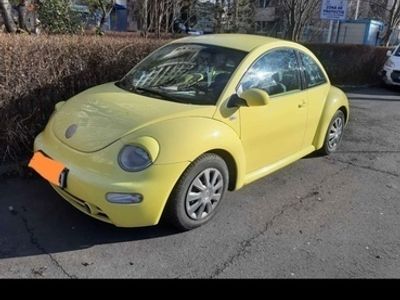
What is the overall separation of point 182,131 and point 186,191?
46 centimetres

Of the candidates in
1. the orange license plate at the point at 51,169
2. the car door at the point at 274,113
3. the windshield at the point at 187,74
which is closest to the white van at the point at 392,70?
the car door at the point at 274,113

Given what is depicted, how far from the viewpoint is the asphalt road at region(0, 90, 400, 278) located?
276 cm

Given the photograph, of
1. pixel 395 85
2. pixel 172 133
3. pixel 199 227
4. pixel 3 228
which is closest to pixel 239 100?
pixel 172 133

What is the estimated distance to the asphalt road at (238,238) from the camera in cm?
276

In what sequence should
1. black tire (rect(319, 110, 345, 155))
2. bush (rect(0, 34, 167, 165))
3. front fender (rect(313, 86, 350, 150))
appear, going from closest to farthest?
bush (rect(0, 34, 167, 165)) < front fender (rect(313, 86, 350, 150)) < black tire (rect(319, 110, 345, 155))

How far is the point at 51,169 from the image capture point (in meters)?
3.01

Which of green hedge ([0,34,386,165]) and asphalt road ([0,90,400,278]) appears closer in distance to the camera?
asphalt road ([0,90,400,278])

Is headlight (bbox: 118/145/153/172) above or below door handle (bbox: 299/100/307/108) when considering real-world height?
below

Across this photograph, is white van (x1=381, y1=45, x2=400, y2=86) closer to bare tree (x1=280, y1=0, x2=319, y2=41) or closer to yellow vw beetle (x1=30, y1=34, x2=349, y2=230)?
bare tree (x1=280, y1=0, x2=319, y2=41)

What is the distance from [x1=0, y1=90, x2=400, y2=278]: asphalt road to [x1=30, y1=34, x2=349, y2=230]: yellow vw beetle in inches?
9.2

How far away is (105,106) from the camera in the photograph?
3.28 metres

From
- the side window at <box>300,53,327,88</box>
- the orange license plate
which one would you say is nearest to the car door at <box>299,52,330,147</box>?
the side window at <box>300,53,327,88</box>

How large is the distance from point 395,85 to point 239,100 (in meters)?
9.98

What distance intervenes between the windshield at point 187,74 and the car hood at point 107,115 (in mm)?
163
